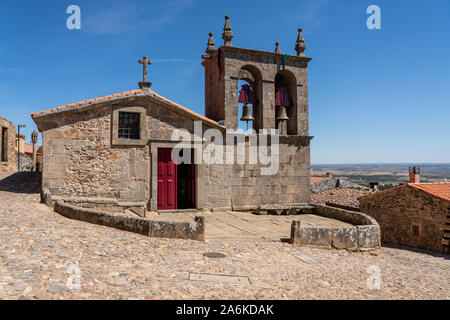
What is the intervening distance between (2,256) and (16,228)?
1826 millimetres

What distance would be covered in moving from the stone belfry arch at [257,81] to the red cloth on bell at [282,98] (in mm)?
223

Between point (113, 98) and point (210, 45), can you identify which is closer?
point (113, 98)

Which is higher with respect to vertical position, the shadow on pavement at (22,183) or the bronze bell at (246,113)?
the bronze bell at (246,113)

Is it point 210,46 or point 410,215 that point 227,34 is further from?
point 410,215

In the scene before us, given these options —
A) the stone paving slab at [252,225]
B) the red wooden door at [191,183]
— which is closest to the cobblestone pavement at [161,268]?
the stone paving slab at [252,225]

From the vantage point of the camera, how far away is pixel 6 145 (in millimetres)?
20016

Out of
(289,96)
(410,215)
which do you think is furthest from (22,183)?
(410,215)

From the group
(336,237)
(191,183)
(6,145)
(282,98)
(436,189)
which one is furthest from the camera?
(6,145)

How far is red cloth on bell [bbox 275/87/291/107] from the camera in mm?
13555

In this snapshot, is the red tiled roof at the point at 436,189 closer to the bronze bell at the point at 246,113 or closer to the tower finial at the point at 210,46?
the bronze bell at the point at 246,113

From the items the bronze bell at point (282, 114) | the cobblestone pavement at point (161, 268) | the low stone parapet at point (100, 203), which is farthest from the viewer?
the bronze bell at point (282, 114)

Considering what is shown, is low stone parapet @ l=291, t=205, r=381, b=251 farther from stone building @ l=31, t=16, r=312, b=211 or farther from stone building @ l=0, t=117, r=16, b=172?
stone building @ l=0, t=117, r=16, b=172

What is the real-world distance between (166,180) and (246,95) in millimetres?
4687

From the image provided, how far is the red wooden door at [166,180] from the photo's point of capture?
11750 mm
